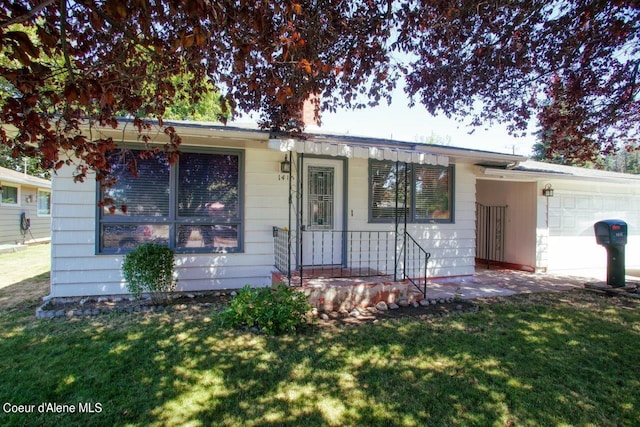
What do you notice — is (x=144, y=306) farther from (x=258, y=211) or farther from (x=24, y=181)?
(x=24, y=181)

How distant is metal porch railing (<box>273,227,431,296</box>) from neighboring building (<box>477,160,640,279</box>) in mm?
3335

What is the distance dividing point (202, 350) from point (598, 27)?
21.4 ft

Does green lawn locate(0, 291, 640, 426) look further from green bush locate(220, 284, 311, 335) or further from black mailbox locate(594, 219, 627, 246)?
black mailbox locate(594, 219, 627, 246)

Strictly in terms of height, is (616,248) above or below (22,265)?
above

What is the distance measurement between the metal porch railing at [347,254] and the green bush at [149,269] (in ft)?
5.97

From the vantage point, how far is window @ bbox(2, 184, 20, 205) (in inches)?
548

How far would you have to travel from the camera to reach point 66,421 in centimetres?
251

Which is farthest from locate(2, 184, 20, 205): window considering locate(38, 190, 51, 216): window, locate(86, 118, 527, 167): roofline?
locate(86, 118, 527, 167): roofline

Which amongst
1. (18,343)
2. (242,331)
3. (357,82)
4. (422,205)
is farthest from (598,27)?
(18,343)

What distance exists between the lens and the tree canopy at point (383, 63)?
114 inches

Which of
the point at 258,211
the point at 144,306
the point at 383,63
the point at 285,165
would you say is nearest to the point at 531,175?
the point at 383,63

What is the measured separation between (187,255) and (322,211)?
8.28 feet

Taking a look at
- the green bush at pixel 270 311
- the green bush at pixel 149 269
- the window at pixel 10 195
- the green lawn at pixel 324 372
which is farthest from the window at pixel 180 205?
the window at pixel 10 195

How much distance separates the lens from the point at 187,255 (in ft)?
19.5
